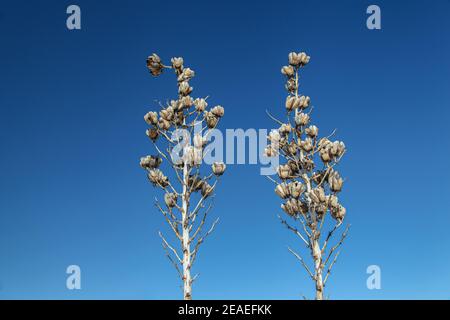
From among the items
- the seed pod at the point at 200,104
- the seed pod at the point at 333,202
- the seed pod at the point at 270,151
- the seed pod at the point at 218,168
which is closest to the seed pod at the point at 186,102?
the seed pod at the point at 200,104

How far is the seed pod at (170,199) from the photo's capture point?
32.9 ft

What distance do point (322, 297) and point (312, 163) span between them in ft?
9.08

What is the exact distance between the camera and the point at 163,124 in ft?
35.4

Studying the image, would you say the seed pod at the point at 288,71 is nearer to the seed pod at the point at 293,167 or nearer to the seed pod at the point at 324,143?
the seed pod at the point at 324,143

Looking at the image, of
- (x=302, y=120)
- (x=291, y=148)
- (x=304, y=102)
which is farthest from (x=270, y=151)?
(x=304, y=102)

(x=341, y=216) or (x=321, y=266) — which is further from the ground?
(x=341, y=216)

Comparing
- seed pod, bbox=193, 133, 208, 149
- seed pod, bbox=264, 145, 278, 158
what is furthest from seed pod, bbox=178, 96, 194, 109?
seed pod, bbox=264, 145, 278, 158

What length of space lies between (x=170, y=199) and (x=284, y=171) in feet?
8.30

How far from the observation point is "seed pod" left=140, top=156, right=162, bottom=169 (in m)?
10.6

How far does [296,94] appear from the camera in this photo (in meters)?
11.0

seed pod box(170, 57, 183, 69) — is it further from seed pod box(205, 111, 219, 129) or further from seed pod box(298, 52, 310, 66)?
seed pod box(298, 52, 310, 66)

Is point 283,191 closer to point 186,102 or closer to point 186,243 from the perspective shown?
point 186,243
